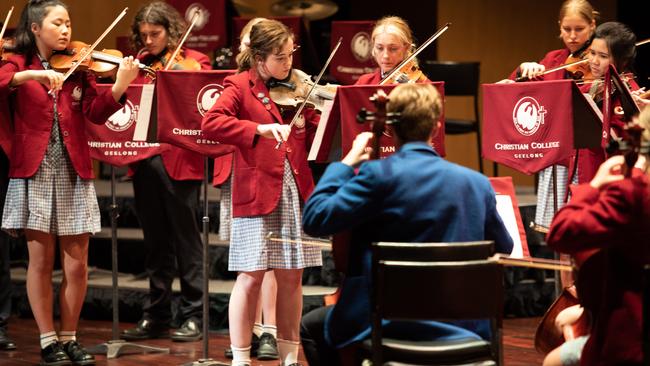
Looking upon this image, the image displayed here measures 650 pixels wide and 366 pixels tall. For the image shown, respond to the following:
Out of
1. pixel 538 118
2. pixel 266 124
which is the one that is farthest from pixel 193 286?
pixel 538 118

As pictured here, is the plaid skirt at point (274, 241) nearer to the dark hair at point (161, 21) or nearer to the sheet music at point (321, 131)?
the sheet music at point (321, 131)

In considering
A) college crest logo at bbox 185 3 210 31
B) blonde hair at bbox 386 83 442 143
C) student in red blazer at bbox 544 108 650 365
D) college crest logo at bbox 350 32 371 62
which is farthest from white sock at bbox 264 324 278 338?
college crest logo at bbox 185 3 210 31

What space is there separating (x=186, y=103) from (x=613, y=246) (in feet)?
7.09

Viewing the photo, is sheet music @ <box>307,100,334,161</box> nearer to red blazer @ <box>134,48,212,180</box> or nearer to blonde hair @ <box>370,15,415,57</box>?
blonde hair @ <box>370,15,415,57</box>

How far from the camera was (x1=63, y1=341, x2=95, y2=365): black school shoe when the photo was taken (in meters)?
4.71

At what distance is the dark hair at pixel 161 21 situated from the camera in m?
5.32

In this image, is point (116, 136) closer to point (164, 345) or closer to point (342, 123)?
point (164, 345)

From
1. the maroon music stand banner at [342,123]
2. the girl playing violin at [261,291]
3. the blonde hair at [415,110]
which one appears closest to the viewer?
the blonde hair at [415,110]

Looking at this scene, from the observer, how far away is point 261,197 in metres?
4.13

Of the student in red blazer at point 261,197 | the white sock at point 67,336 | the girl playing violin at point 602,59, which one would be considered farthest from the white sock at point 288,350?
the girl playing violin at point 602,59

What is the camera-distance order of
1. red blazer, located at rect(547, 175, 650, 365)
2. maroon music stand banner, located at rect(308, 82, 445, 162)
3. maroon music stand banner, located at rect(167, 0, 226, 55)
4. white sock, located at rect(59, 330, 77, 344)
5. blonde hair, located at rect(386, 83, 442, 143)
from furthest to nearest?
maroon music stand banner, located at rect(167, 0, 226, 55)
white sock, located at rect(59, 330, 77, 344)
maroon music stand banner, located at rect(308, 82, 445, 162)
blonde hair, located at rect(386, 83, 442, 143)
red blazer, located at rect(547, 175, 650, 365)

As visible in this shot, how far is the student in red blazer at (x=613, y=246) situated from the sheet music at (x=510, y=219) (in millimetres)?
1041

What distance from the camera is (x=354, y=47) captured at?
311 inches

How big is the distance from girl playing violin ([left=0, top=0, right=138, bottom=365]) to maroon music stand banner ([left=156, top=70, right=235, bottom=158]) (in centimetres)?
27
